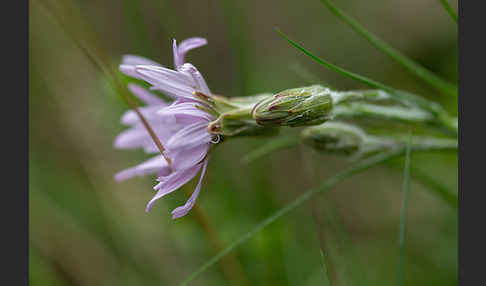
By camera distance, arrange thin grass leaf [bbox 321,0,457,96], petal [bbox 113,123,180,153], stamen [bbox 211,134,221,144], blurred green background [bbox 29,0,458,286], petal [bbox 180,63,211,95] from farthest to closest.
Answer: blurred green background [bbox 29,0,458,286] → petal [bbox 113,123,180,153] → thin grass leaf [bbox 321,0,457,96] → stamen [bbox 211,134,221,144] → petal [bbox 180,63,211,95]

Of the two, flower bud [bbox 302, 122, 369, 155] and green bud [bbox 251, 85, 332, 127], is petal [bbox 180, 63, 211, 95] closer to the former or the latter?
green bud [bbox 251, 85, 332, 127]

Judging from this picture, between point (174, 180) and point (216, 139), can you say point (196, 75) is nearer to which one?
point (216, 139)

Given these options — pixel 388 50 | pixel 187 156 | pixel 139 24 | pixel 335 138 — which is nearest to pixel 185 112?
pixel 187 156

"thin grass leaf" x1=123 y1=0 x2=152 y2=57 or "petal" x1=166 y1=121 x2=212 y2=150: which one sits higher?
"thin grass leaf" x1=123 y1=0 x2=152 y2=57

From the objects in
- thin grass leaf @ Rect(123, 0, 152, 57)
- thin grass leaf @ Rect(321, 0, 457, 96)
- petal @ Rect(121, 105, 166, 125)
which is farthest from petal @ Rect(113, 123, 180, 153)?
thin grass leaf @ Rect(123, 0, 152, 57)

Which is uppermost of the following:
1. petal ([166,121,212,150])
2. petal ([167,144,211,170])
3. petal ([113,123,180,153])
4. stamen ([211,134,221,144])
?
petal ([166,121,212,150])

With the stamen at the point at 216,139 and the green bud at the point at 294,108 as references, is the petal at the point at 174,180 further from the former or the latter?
the green bud at the point at 294,108

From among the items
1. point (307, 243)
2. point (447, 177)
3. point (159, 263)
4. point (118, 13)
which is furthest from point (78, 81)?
point (447, 177)

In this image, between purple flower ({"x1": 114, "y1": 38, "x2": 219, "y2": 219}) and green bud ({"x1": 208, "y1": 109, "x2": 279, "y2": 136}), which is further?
green bud ({"x1": 208, "y1": 109, "x2": 279, "y2": 136})
